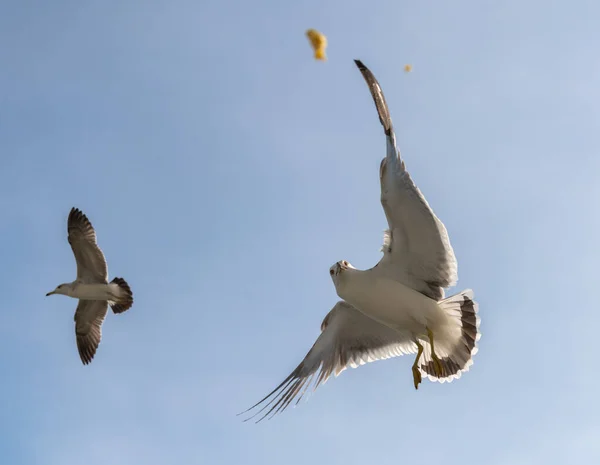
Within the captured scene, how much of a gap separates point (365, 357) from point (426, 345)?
1.02 meters

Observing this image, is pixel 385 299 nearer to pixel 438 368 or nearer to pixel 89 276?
pixel 438 368

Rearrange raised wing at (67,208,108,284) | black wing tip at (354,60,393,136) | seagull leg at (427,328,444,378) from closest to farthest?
1. black wing tip at (354,60,393,136)
2. seagull leg at (427,328,444,378)
3. raised wing at (67,208,108,284)

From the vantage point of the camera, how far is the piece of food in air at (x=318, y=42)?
861 cm

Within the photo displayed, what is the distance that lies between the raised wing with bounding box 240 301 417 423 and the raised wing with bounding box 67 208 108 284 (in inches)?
239

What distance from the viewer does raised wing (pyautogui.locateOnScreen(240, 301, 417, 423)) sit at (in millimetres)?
10617

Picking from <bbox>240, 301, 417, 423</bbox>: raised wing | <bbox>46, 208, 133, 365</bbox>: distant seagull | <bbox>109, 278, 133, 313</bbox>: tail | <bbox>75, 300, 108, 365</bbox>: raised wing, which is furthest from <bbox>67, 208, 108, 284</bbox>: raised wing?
<bbox>240, 301, 417, 423</bbox>: raised wing

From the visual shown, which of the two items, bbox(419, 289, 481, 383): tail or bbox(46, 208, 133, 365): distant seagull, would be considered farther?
bbox(46, 208, 133, 365): distant seagull

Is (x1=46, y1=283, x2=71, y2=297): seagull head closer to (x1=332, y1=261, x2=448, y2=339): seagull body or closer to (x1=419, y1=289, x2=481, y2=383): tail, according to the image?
(x1=332, y1=261, x2=448, y2=339): seagull body

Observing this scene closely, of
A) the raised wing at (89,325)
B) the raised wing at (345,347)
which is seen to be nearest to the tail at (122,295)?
the raised wing at (89,325)

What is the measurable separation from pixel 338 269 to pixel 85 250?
738 cm

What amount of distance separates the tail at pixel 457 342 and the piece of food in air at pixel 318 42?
3316 mm

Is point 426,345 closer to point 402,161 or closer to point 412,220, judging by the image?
point 412,220

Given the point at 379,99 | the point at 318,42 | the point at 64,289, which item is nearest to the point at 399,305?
the point at 379,99

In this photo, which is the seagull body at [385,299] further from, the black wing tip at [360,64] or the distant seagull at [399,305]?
the black wing tip at [360,64]
